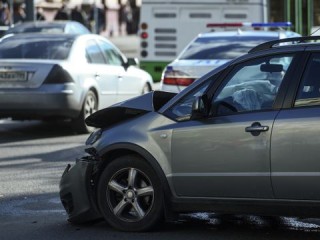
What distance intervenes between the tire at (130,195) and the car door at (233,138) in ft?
0.74

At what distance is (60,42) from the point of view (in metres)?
A: 13.6

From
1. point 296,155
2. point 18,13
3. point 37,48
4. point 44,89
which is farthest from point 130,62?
point 18,13

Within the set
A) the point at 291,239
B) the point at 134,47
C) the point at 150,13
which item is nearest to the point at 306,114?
the point at 291,239

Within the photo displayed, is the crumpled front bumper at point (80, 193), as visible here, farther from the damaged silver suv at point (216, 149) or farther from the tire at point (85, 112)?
the tire at point (85, 112)

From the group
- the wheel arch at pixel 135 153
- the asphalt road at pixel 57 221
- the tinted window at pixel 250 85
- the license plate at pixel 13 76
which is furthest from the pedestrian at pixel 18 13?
the tinted window at pixel 250 85

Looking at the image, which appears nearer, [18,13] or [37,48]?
[37,48]

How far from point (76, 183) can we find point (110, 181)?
34 centimetres

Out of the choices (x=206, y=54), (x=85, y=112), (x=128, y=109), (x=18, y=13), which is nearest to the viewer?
(x=128, y=109)

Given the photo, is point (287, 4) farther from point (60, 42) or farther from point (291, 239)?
point (291, 239)

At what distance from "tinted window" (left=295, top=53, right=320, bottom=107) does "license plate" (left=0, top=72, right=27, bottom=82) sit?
7.05 metres

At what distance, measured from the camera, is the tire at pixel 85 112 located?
43.3ft

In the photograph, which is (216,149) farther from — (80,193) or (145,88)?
(145,88)

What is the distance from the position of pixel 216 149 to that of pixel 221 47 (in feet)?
18.7

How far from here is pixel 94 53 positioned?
13.9m
